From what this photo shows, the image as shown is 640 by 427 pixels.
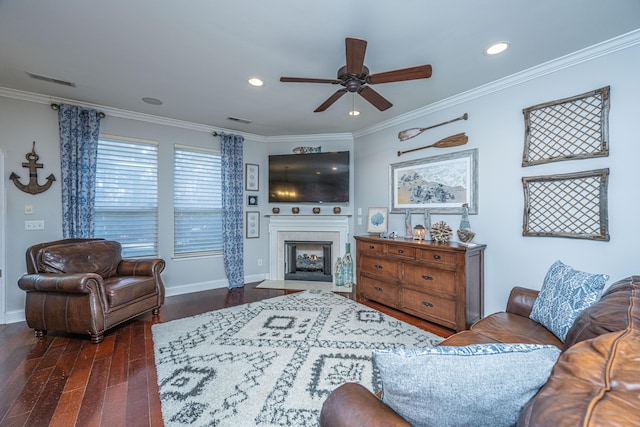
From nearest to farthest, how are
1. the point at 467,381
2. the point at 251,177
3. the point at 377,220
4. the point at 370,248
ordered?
the point at 467,381 < the point at 370,248 < the point at 377,220 < the point at 251,177

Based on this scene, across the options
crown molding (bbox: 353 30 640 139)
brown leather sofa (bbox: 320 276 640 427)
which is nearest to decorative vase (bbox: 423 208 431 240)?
crown molding (bbox: 353 30 640 139)

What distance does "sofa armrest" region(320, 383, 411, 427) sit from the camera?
77 cm

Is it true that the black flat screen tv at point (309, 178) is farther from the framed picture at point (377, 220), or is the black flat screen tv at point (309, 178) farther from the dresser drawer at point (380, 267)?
the dresser drawer at point (380, 267)

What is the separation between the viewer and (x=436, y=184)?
3422 mm

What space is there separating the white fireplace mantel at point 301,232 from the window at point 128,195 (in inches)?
73.6

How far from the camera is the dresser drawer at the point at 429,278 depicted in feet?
8.91

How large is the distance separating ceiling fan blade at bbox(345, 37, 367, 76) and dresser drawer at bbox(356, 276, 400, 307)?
96.5 inches

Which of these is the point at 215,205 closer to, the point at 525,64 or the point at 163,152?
the point at 163,152

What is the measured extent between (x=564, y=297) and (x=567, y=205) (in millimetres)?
1198

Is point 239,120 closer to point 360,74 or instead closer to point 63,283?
point 360,74

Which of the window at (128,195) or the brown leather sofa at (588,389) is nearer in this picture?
the brown leather sofa at (588,389)

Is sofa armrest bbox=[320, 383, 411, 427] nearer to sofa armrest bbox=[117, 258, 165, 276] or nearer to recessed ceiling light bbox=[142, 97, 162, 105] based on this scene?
sofa armrest bbox=[117, 258, 165, 276]

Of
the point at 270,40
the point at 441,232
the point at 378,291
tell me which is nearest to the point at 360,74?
the point at 270,40

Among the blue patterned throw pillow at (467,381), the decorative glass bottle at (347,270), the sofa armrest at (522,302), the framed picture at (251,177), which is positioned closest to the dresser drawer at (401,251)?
the sofa armrest at (522,302)
